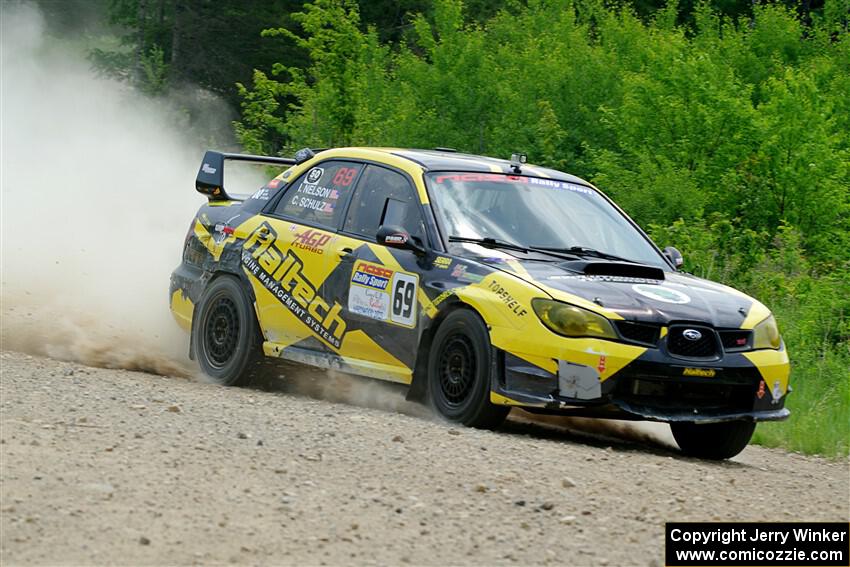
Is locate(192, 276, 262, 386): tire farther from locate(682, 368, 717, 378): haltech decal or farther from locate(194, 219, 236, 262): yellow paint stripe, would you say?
locate(682, 368, 717, 378): haltech decal

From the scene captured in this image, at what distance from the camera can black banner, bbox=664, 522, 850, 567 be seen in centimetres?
517

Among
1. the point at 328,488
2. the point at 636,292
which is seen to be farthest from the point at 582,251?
the point at 328,488

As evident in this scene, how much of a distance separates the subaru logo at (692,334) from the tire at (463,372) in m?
1.08

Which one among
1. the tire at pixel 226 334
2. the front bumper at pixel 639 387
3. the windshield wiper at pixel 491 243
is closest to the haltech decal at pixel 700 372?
the front bumper at pixel 639 387

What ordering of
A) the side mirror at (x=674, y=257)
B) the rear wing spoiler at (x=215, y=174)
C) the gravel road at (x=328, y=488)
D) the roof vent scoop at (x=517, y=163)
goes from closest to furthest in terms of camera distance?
the gravel road at (x=328, y=488) < the side mirror at (x=674, y=257) < the roof vent scoop at (x=517, y=163) < the rear wing spoiler at (x=215, y=174)

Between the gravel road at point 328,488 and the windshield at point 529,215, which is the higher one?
the windshield at point 529,215

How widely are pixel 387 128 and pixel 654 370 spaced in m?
14.0

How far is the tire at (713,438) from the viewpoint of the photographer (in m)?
8.27

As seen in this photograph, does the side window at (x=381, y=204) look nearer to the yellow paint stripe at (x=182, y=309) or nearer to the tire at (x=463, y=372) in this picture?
the tire at (x=463, y=372)

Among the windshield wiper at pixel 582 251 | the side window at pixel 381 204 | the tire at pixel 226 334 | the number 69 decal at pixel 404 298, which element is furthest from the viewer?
the tire at pixel 226 334

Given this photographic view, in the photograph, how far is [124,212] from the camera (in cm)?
1923

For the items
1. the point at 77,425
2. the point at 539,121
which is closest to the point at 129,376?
the point at 77,425

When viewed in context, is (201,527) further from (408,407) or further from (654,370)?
(408,407)

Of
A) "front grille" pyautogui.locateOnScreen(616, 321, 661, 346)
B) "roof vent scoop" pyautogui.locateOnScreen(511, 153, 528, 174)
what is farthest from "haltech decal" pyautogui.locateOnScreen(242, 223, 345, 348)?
"front grille" pyautogui.locateOnScreen(616, 321, 661, 346)
